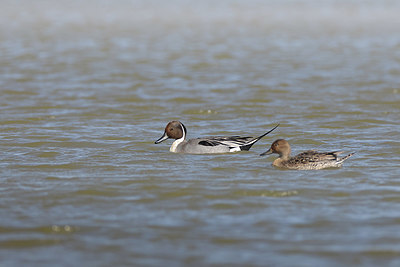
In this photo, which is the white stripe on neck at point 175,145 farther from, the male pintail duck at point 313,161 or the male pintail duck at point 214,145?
the male pintail duck at point 313,161

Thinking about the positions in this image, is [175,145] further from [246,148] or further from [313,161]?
[313,161]

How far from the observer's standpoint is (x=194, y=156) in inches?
432

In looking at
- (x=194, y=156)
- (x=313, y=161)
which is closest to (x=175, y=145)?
(x=194, y=156)

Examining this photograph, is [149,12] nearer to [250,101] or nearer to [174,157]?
[250,101]

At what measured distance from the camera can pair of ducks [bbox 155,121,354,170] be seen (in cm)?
985

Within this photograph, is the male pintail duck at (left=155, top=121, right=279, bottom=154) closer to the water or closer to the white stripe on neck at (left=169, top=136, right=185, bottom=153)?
the white stripe on neck at (left=169, top=136, right=185, bottom=153)

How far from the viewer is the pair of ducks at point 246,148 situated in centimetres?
985

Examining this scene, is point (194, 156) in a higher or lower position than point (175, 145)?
lower

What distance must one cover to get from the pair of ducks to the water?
0.17 m

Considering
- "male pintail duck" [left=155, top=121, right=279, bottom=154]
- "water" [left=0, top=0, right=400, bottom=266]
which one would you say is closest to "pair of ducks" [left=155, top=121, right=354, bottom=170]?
"male pintail duck" [left=155, top=121, right=279, bottom=154]

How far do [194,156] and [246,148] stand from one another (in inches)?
32.0

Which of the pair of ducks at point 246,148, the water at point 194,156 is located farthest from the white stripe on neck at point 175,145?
the water at point 194,156

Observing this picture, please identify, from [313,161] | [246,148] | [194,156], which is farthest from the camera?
[246,148]

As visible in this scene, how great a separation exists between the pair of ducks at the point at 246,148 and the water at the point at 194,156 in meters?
0.17
